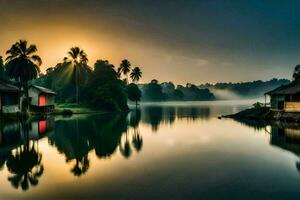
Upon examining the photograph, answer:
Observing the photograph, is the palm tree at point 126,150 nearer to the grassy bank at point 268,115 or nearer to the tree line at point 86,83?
the grassy bank at point 268,115

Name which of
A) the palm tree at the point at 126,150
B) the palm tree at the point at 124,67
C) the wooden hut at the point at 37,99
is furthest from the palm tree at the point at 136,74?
the palm tree at the point at 126,150

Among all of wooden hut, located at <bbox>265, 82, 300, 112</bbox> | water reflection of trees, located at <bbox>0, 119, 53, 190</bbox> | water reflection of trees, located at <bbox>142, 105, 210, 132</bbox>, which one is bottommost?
water reflection of trees, located at <bbox>0, 119, 53, 190</bbox>

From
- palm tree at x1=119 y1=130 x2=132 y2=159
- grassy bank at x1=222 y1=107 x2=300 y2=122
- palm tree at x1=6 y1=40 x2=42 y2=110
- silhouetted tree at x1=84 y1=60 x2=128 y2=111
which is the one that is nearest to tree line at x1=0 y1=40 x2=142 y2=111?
silhouetted tree at x1=84 y1=60 x2=128 y2=111

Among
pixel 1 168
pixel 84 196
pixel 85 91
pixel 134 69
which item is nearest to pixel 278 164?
pixel 84 196

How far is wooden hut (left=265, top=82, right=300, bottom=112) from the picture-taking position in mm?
53281

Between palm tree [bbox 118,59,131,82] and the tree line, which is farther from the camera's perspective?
palm tree [bbox 118,59,131,82]

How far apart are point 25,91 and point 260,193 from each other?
6272 centimetres

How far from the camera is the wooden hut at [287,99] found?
175 feet

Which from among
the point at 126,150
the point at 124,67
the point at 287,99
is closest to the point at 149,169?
the point at 126,150

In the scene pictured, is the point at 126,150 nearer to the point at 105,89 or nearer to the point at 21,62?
the point at 21,62

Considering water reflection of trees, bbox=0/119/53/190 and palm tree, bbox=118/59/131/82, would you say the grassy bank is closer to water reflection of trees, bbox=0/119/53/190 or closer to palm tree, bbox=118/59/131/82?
water reflection of trees, bbox=0/119/53/190

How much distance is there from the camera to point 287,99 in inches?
2165

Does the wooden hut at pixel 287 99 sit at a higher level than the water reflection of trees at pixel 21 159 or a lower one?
higher

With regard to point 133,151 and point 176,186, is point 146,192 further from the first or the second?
point 133,151
